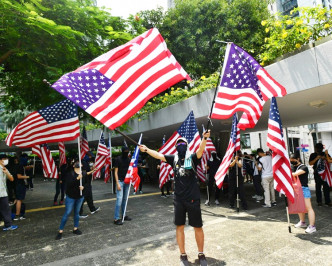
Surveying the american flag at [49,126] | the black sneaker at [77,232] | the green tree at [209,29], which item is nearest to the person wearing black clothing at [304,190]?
the black sneaker at [77,232]

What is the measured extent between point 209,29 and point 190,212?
51.5ft

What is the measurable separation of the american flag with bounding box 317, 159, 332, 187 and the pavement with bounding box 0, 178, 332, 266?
38.6 inches

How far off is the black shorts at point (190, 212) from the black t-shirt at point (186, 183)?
8 centimetres

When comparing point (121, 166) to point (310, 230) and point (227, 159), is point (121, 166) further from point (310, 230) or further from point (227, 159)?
point (310, 230)

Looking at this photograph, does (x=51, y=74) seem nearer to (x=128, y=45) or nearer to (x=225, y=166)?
(x=128, y=45)

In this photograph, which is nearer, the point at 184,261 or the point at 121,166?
the point at 184,261

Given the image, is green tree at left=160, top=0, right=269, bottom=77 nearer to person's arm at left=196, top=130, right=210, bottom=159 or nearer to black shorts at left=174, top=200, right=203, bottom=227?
person's arm at left=196, top=130, right=210, bottom=159

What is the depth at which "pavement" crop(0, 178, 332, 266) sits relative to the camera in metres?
4.11

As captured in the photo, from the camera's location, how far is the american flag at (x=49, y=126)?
5945 mm

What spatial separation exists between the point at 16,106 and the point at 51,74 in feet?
18.5

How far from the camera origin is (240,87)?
4582 mm

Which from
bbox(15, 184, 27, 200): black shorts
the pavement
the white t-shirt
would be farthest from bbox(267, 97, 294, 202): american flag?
bbox(15, 184, 27, 200): black shorts

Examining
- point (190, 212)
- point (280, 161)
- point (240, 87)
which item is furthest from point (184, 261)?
point (240, 87)

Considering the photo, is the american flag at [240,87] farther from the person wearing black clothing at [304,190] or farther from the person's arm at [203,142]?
the person wearing black clothing at [304,190]
